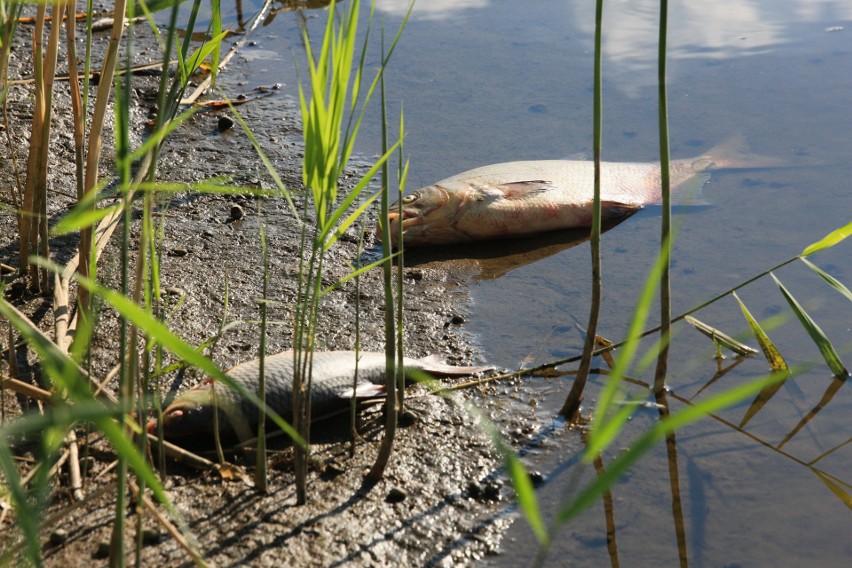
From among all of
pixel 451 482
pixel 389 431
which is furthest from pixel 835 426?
pixel 389 431

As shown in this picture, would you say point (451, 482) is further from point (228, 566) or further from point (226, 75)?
point (226, 75)

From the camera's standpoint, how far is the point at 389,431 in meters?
2.71

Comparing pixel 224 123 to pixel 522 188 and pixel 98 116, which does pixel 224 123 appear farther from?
pixel 98 116

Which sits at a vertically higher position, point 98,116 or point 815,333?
point 98,116

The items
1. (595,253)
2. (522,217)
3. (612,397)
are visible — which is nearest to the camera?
(612,397)

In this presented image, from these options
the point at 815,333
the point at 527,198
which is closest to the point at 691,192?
the point at 527,198

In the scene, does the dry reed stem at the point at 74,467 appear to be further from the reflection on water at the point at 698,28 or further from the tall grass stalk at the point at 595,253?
the reflection on water at the point at 698,28

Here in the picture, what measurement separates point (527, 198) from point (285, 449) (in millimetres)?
2444

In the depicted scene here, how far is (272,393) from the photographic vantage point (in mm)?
2979

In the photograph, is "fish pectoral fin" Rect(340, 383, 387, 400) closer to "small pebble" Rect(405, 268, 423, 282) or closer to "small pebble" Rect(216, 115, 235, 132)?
"small pebble" Rect(405, 268, 423, 282)

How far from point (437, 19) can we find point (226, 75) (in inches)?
85.3

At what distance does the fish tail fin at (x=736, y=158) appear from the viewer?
5.37m

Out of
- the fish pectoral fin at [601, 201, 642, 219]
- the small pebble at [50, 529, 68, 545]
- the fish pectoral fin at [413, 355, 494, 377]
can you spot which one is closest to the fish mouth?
the fish pectoral fin at [601, 201, 642, 219]

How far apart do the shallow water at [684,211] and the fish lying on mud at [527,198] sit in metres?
0.16
